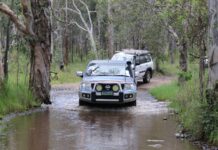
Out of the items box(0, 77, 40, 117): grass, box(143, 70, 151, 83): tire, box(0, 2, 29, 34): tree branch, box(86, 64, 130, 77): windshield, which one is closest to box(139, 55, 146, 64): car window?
box(143, 70, 151, 83): tire

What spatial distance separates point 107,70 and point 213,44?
7.94m

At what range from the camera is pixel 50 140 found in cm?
1081

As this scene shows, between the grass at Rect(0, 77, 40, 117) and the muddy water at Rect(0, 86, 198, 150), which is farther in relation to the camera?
the grass at Rect(0, 77, 40, 117)

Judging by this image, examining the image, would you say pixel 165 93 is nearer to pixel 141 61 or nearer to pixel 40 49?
pixel 40 49

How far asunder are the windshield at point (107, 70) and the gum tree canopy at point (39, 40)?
1826mm

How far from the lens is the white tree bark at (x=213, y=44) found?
10.5 m

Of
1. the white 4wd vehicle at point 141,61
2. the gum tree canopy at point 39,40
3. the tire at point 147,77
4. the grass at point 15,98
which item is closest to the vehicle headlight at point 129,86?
the gum tree canopy at point 39,40

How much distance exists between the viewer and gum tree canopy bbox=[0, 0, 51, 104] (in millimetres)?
16438

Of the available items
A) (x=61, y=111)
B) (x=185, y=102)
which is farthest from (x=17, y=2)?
(x=185, y=102)

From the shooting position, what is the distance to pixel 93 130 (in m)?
12.3

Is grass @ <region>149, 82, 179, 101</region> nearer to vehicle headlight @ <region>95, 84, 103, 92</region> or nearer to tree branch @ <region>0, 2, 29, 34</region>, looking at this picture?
vehicle headlight @ <region>95, 84, 103, 92</region>

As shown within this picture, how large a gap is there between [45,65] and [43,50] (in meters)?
0.54

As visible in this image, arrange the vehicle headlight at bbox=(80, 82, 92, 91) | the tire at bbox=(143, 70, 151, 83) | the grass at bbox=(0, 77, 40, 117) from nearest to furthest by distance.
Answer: the grass at bbox=(0, 77, 40, 117) → the vehicle headlight at bbox=(80, 82, 92, 91) → the tire at bbox=(143, 70, 151, 83)

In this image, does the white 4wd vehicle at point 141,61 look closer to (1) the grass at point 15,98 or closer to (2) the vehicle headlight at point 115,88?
(2) the vehicle headlight at point 115,88
